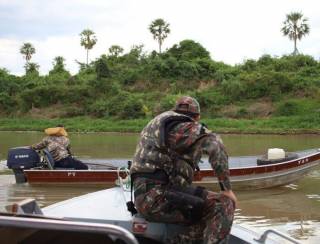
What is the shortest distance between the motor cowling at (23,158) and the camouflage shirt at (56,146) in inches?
6.2

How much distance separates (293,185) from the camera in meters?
12.1

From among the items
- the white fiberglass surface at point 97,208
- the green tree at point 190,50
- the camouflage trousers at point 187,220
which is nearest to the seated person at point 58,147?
the white fiberglass surface at point 97,208

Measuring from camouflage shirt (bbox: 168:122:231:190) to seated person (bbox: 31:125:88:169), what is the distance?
8.36 meters

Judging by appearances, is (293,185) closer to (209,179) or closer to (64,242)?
(209,179)

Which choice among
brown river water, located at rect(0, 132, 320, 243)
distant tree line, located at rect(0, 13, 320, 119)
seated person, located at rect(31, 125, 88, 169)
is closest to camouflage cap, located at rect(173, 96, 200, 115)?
brown river water, located at rect(0, 132, 320, 243)

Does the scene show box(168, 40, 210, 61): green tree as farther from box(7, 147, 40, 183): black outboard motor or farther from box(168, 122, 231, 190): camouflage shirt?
box(168, 122, 231, 190): camouflage shirt

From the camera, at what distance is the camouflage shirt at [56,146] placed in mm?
11312

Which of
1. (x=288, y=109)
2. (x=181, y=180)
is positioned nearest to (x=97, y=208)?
(x=181, y=180)

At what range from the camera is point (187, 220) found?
3207mm

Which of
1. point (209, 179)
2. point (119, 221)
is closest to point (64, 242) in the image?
point (119, 221)

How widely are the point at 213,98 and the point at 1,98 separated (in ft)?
63.5

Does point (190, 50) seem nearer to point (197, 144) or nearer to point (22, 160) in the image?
point (22, 160)

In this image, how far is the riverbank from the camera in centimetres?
3247

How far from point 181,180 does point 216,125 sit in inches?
1263
